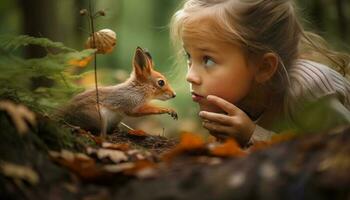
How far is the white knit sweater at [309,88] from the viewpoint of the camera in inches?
138

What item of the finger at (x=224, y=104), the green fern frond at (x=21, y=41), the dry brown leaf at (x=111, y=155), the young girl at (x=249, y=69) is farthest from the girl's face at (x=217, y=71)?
the dry brown leaf at (x=111, y=155)

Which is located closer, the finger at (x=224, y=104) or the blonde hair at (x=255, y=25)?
the finger at (x=224, y=104)

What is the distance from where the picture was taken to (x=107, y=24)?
23.8 ft

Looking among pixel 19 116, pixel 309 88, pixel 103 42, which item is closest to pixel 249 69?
pixel 309 88

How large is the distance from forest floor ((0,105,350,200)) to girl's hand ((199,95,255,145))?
4.35 feet

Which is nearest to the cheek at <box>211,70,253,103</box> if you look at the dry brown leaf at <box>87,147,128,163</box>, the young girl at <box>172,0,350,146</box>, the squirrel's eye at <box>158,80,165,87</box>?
the young girl at <box>172,0,350,146</box>

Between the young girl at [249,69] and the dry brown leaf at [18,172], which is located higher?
the dry brown leaf at [18,172]

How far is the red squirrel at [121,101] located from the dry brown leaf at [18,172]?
1569mm

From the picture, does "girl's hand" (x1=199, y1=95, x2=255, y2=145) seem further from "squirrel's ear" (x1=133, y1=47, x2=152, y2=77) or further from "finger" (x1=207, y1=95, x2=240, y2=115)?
"squirrel's ear" (x1=133, y1=47, x2=152, y2=77)

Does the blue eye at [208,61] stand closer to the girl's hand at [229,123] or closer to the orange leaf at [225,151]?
the girl's hand at [229,123]

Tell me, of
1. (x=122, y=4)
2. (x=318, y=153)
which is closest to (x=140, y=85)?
(x=318, y=153)

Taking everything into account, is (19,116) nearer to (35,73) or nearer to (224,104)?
(35,73)

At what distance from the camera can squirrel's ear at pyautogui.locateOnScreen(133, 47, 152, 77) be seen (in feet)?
12.2

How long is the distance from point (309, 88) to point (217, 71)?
2.03ft
